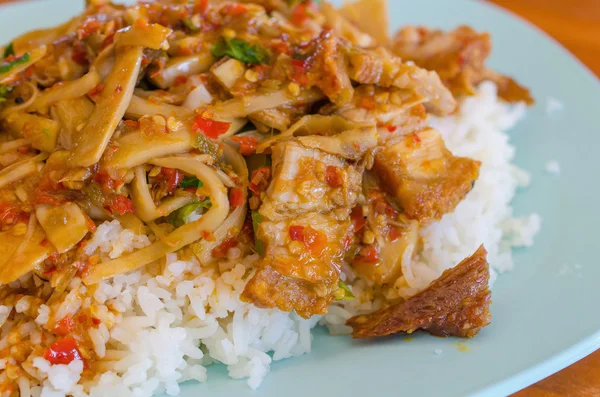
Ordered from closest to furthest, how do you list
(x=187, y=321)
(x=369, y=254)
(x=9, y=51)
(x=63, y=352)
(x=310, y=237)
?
(x=63, y=352) < (x=310, y=237) < (x=187, y=321) < (x=369, y=254) < (x=9, y=51)

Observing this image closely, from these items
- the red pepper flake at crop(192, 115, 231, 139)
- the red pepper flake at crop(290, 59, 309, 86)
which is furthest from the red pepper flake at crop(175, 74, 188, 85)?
the red pepper flake at crop(290, 59, 309, 86)

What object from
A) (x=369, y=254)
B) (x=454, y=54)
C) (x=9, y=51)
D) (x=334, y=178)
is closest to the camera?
(x=334, y=178)

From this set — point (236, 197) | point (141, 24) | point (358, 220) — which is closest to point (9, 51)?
point (141, 24)

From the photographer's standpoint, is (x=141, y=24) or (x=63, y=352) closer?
(x=63, y=352)

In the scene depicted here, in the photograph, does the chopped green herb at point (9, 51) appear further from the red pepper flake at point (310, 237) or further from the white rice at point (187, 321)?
the red pepper flake at point (310, 237)

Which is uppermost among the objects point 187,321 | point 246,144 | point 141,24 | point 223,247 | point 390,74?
point 390,74

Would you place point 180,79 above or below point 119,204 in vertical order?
above

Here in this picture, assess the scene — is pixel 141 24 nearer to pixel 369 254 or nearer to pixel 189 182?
pixel 189 182
